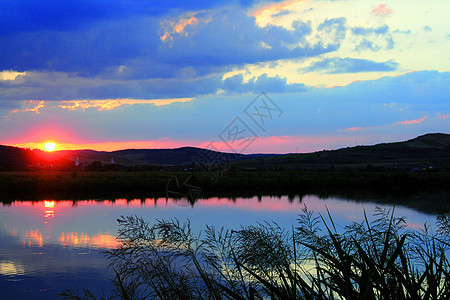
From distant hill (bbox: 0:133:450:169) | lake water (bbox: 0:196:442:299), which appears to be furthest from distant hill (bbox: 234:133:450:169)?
lake water (bbox: 0:196:442:299)

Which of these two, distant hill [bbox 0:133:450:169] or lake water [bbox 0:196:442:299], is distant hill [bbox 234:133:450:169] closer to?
distant hill [bbox 0:133:450:169]

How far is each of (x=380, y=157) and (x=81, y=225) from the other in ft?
238

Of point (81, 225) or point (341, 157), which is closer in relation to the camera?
point (81, 225)

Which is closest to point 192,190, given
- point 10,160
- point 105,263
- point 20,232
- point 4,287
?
point 20,232

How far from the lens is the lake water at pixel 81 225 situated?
880cm

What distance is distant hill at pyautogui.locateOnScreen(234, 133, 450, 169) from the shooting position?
7088cm

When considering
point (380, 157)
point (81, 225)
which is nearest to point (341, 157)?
point (380, 157)

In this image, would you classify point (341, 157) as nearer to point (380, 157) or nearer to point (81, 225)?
point (380, 157)

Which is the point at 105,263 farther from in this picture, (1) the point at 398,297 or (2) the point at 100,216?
(1) the point at 398,297

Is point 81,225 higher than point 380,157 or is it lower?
lower

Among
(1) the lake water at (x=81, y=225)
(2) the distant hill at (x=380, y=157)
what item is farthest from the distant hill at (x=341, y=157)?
(1) the lake water at (x=81, y=225)

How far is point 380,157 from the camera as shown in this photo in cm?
8056

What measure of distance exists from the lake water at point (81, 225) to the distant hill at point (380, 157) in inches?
1955

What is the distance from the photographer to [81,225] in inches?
591
